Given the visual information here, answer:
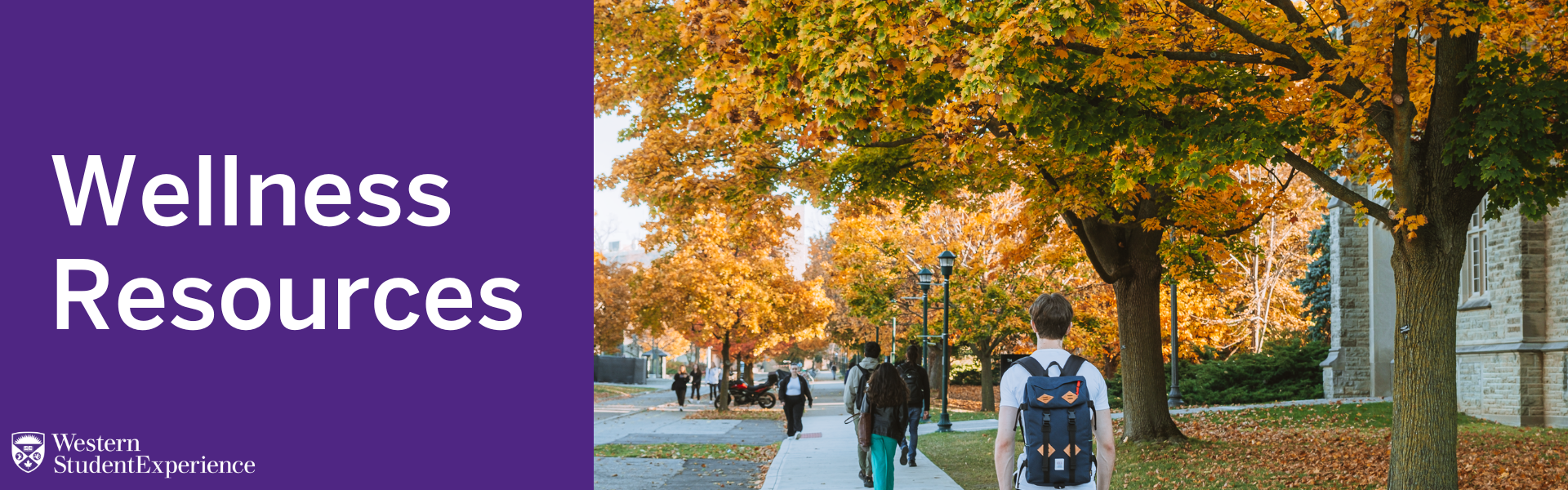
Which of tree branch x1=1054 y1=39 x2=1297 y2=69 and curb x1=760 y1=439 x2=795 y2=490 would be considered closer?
tree branch x1=1054 y1=39 x2=1297 y2=69

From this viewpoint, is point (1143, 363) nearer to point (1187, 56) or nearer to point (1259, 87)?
point (1259, 87)

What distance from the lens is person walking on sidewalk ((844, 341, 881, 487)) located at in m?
9.93

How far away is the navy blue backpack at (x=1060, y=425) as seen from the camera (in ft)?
14.9

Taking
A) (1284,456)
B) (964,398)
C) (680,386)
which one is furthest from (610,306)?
(1284,456)

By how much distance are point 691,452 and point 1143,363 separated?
6.45 m

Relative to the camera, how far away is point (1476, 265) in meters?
19.1

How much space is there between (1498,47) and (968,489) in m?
5.88

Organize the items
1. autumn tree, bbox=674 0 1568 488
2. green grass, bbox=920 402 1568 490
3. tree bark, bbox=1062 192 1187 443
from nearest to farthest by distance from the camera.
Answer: autumn tree, bbox=674 0 1568 488, green grass, bbox=920 402 1568 490, tree bark, bbox=1062 192 1187 443

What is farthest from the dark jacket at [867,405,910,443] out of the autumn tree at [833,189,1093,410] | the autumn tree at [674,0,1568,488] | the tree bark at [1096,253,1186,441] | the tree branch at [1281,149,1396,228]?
the autumn tree at [833,189,1093,410]

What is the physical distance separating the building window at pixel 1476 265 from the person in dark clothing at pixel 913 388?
11.8 metres

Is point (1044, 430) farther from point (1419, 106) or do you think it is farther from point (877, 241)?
point (877, 241)

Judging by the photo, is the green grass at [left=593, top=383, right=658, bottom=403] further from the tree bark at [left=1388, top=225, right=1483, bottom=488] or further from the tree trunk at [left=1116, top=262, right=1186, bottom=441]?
the tree bark at [left=1388, top=225, right=1483, bottom=488]

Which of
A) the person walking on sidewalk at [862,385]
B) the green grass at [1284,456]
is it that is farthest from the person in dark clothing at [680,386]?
the person walking on sidewalk at [862,385]
